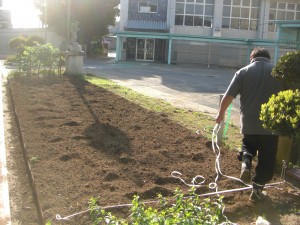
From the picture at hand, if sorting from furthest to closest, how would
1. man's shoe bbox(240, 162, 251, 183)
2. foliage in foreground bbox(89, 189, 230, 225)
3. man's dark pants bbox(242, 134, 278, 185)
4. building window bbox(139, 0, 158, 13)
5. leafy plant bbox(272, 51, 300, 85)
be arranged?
building window bbox(139, 0, 158, 13) → leafy plant bbox(272, 51, 300, 85) → man's dark pants bbox(242, 134, 278, 185) → man's shoe bbox(240, 162, 251, 183) → foliage in foreground bbox(89, 189, 230, 225)

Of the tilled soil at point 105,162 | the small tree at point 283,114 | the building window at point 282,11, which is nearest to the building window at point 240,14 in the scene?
the building window at point 282,11

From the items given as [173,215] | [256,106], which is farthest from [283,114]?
[173,215]

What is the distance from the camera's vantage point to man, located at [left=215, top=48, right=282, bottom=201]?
209 inches

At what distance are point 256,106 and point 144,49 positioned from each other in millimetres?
40774

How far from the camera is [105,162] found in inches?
258

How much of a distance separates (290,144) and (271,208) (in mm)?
1544

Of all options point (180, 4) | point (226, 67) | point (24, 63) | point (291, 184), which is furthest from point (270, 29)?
point (291, 184)

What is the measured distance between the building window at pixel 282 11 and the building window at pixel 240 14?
1.51 metres

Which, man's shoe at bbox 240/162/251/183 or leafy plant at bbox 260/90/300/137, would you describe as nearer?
leafy plant at bbox 260/90/300/137

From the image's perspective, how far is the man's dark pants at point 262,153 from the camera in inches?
207

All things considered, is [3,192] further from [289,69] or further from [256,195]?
[289,69]

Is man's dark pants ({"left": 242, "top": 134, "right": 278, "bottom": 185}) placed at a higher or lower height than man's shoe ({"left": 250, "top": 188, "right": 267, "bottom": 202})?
higher

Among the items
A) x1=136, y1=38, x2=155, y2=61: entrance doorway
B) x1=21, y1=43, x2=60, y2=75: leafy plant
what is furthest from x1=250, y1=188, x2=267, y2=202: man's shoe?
x1=136, y1=38, x2=155, y2=61: entrance doorway

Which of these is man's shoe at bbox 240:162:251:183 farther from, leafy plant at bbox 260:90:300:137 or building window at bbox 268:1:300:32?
building window at bbox 268:1:300:32
